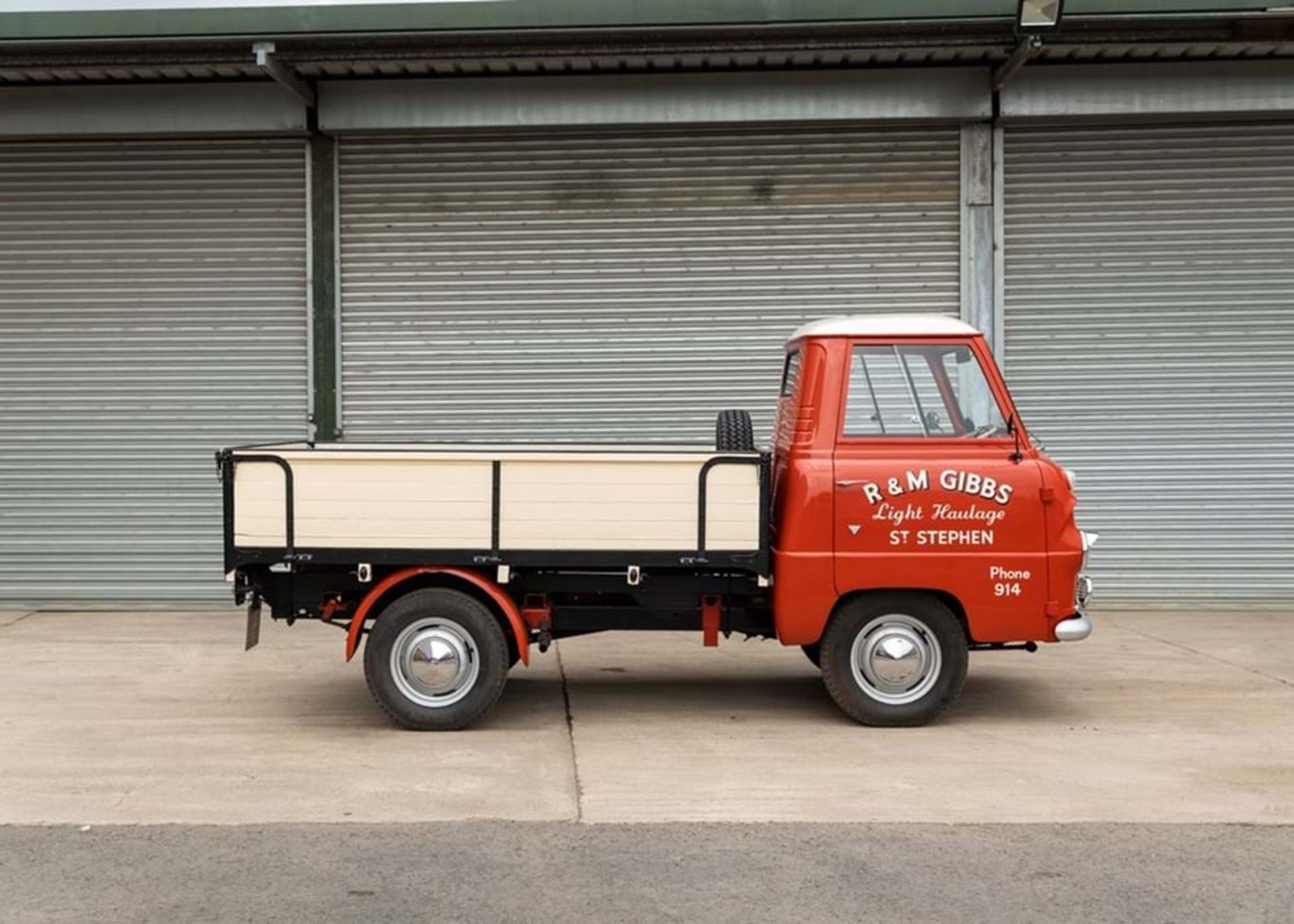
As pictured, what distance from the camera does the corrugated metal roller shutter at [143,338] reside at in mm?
12500

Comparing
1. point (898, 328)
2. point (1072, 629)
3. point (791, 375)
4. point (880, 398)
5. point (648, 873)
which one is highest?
point (898, 328)

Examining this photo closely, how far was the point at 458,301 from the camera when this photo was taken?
12.5 metres

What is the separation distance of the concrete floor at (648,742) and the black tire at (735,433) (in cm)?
164

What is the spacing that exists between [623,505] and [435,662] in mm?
1377

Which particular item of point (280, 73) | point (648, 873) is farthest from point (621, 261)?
point (648, 873)

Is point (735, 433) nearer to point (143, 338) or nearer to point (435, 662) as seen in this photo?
point (435, 662)

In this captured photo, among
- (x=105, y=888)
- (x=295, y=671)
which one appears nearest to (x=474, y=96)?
(x=295, y=671)

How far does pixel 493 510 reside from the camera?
7473 millimetres

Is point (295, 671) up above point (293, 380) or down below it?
below

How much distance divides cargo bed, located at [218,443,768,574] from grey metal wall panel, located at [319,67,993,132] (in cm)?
562

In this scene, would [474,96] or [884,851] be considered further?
[474,96]

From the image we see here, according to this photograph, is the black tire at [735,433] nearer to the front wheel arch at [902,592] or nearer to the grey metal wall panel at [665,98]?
the front wheel arch at [902,592]

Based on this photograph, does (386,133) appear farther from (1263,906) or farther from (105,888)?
(1263,906)

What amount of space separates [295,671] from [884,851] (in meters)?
5.34
